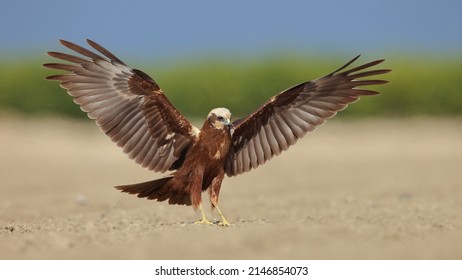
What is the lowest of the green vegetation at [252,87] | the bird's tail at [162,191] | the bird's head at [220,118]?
the bird's tail at [162,191]

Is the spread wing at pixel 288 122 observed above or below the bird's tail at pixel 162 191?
above

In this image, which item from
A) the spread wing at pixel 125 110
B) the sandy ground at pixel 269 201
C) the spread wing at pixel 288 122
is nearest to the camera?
the sandy ground at pixel 269 201

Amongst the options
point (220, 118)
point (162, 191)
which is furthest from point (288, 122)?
point (162, 191)

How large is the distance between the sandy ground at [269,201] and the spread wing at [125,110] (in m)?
0.85

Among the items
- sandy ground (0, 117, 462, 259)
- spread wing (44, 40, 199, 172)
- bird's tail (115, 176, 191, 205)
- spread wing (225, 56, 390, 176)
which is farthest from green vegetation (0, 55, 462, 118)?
bird's tail (115, 176, 191, 205)

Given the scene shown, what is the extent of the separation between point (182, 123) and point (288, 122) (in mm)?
1414

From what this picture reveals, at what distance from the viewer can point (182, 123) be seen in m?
8.76

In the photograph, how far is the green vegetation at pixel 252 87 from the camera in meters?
28.8

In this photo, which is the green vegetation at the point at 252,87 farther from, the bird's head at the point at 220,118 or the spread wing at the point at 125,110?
the bird's head at the point at 220,118

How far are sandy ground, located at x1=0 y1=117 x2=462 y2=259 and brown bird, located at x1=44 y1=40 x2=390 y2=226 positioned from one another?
22.0 inches

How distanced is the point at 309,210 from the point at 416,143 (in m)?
14.4

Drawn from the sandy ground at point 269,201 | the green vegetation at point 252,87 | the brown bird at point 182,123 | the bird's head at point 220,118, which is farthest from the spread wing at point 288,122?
the green vegetation at point 252,87

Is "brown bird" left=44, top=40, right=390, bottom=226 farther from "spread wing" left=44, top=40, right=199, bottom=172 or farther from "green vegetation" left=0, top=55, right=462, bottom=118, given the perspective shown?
"green vegetation" left=0, top=55, right=462, bottom=118

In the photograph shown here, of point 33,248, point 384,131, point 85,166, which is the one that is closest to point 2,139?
point 85,166
